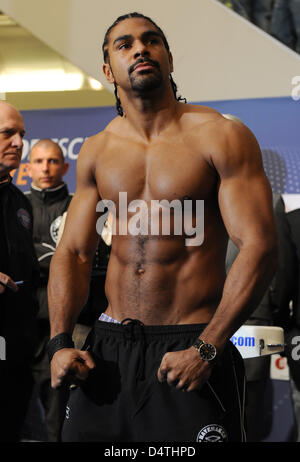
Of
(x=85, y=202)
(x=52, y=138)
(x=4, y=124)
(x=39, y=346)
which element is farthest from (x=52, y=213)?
(x=85, y=202)

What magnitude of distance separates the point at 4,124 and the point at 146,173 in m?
1.28

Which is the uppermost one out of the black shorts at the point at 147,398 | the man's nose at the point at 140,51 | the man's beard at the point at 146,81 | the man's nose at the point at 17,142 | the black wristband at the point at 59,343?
the man's nose at the point at 17,142

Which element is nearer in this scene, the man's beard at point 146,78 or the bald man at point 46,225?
the man's beard at point 146,78

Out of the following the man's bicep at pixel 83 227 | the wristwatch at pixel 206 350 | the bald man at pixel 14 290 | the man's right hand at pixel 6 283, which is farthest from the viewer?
the bald man at pixel 14 290

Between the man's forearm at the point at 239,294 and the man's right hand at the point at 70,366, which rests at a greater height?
the man's forearm at the point at 239,294

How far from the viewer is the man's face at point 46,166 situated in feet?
13.9

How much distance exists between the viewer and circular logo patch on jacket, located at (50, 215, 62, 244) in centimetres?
412

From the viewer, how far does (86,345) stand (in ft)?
7.16

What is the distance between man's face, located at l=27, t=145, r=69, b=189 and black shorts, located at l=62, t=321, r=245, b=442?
2.27 m

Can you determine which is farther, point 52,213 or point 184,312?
point 52,213
